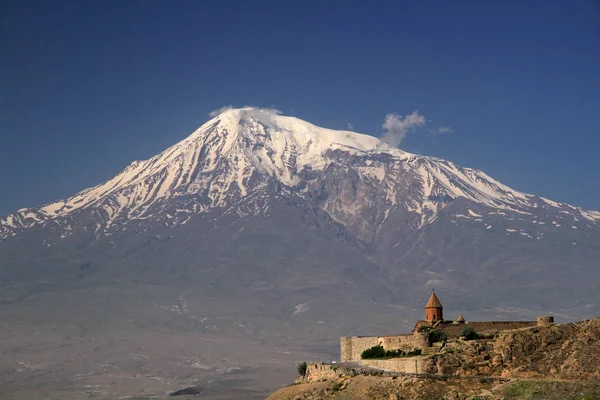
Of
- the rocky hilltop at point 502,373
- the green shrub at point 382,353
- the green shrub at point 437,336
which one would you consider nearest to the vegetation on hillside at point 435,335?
the green shrub at point 437,336

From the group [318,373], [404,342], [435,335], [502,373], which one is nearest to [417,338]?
[404,342]

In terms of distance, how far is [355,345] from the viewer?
71875mm

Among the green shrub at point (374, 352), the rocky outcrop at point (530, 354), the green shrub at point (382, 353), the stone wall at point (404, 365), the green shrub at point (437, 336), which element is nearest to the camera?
the rocky outcrop at point (530, 354)

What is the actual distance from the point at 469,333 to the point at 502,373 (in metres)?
8.49

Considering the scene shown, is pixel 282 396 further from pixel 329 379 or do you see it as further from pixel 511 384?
pixel 511 384

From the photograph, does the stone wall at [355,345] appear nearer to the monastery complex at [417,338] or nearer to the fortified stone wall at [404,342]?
the monastery complex at [417,338]

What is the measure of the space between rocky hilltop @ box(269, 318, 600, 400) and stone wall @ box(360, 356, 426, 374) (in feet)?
1.85

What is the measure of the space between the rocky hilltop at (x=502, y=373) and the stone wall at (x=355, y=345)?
664cm

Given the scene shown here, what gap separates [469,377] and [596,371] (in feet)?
21.9

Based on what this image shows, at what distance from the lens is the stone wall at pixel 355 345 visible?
70125 mm

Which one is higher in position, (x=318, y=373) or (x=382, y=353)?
(x=382, y=353)

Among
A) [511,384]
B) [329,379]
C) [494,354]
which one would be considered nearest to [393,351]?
[329,379]

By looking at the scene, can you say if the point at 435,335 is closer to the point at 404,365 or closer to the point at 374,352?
the point at 374,352

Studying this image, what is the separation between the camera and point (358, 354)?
234ft
